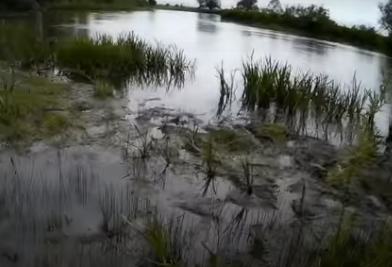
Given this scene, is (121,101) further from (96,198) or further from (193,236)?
(193,236)

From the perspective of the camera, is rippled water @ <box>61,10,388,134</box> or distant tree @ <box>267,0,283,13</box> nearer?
rippled water @ <box>61,10,388,134</box>

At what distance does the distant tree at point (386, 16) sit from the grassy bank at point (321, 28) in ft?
1.60

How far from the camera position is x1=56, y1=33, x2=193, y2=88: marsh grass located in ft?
32.7

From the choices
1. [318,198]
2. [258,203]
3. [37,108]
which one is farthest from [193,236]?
[37,108]

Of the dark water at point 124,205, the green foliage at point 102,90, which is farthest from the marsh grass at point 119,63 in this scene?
the dark water at point 124,205

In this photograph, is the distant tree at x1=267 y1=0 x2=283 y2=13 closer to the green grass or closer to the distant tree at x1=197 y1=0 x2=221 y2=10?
the distant tree at x1=197 y1=0 x2=221 y2=10

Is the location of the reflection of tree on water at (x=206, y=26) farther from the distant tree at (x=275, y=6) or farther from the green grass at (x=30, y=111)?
the green grass at (x=30, y=111)

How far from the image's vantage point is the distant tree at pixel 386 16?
18.8 m

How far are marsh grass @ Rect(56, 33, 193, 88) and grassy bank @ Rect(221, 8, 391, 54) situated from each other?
11.5 meters

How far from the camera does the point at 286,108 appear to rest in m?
7.83

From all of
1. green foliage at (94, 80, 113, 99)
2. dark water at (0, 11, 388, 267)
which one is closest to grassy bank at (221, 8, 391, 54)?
green foliage at (94, 80, 113, 99)

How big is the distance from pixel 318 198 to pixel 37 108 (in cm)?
421

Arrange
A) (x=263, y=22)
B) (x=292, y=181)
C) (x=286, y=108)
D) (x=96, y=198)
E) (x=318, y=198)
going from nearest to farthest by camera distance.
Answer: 1. (x=96, y=198)
2. (x=318, y=198)
3. (x=292, y=181)
4. (x=286, y=108)
5. (x=263, y=22)

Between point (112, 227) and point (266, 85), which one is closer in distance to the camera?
point (112, 227)
